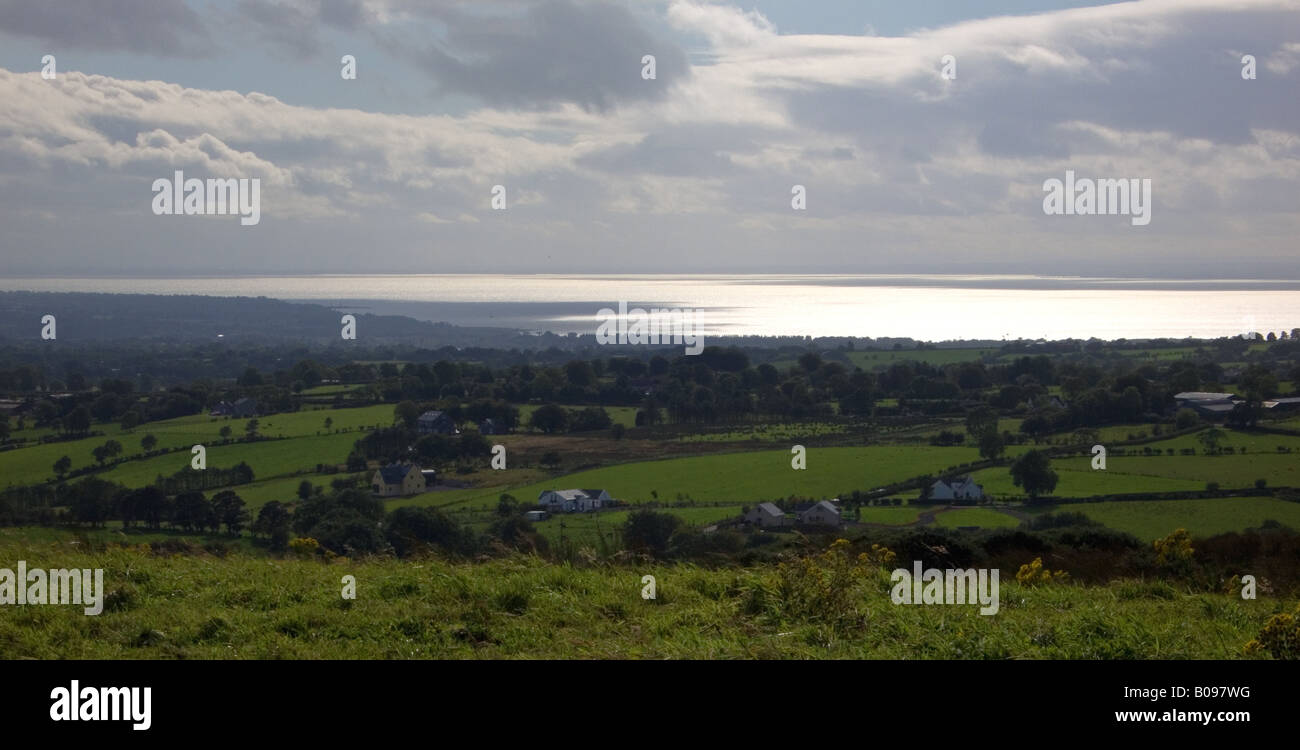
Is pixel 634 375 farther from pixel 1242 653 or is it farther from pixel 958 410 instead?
pixel 1242 653

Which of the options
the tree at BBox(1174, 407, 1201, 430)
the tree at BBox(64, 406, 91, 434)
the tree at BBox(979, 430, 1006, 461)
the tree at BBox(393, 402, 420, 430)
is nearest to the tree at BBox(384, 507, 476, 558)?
the tree at BBox(393, 402, 420, 430)

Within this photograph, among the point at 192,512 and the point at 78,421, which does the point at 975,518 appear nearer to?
the point at 192,512

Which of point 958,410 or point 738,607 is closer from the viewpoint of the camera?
point 738,607

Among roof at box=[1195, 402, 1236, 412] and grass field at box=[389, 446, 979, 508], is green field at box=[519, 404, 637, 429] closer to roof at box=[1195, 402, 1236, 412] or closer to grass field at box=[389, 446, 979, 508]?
grass field at box=[389, 446, 979, 508]

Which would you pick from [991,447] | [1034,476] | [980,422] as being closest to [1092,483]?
[1034,476]

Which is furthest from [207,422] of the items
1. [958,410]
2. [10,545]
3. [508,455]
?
[958,410]

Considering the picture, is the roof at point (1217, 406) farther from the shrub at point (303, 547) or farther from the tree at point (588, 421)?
the shrub at point (303, 547)

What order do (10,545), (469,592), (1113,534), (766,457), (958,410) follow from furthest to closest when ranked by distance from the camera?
(958,410) → (766,457) → (1113,534) → (10,545) → (469,592)
